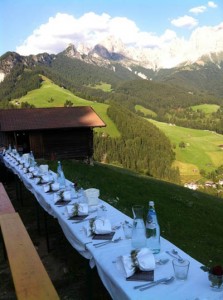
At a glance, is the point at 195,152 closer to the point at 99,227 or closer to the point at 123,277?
the point at 99,227

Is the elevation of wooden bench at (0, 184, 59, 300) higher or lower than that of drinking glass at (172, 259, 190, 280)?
lower

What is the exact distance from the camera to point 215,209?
53.5 ft

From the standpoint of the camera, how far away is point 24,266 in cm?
452

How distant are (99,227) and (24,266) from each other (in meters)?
1.17

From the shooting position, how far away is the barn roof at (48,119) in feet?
91.8

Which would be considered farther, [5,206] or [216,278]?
[5,206]

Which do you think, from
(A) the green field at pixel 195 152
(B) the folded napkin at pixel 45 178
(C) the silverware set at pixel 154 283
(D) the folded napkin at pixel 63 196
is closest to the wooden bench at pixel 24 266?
(D) the folded napkin at pixel 63 196

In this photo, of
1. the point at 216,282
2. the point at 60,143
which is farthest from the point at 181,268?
the point at 60,143

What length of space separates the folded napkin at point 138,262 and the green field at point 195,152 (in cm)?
10300

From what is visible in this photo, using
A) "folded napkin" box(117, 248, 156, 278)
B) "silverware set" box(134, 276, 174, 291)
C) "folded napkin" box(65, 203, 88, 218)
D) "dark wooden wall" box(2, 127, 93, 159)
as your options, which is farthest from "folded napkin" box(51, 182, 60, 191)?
"dark wooden wall" box(2, 127, 93, 159)

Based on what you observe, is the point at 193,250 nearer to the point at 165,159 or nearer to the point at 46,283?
the point at 46,283

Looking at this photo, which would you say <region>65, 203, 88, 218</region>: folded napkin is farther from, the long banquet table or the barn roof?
the barn roof

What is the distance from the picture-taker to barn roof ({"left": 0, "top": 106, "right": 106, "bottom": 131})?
27984mm

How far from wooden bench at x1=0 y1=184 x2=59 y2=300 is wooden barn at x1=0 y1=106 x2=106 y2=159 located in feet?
72.3
